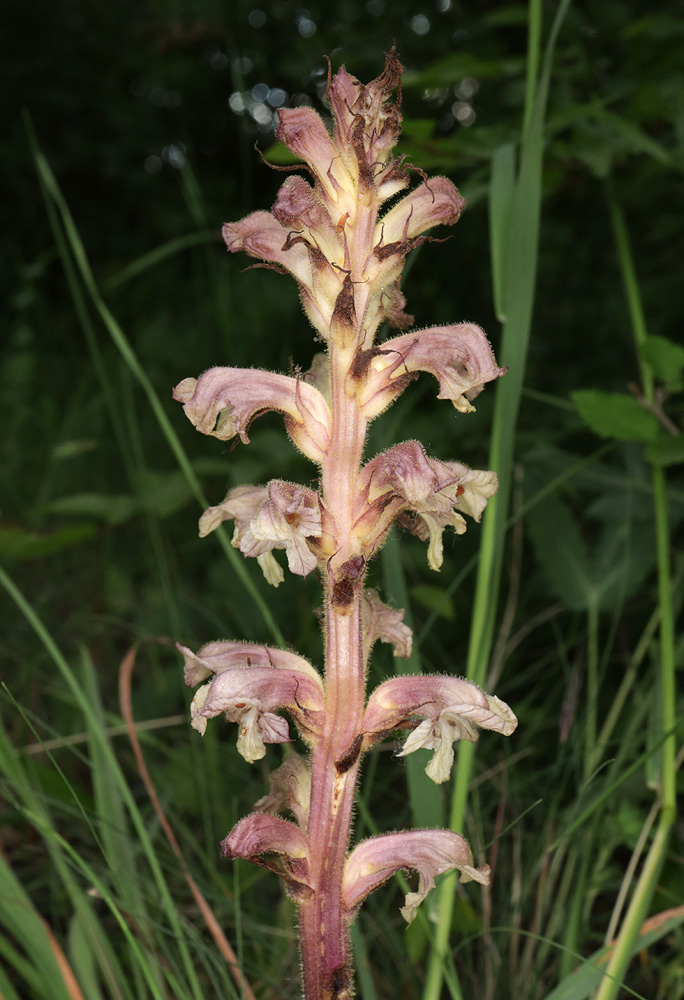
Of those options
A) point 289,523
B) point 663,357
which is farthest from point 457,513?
point 663,357

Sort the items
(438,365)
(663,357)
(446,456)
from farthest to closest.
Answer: (446,456), (663,357), (438,365)

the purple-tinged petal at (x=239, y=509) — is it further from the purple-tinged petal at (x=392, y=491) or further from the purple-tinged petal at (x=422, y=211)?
the purple-tinged petal at (x=422, y=211)

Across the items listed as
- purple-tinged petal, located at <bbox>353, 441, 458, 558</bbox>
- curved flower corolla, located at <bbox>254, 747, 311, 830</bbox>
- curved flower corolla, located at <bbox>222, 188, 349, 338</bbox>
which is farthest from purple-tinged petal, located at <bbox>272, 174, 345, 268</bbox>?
curved flower corolla, located at <bbox>254, 747, 311, 830</bbox>

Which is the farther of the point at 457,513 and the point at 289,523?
the point at 457,513

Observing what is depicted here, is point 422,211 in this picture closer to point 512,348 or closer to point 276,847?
point 512,348

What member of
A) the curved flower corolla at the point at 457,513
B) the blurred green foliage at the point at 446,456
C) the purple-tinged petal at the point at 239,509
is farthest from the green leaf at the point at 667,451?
the purple-tinged petal at the point at 239,509

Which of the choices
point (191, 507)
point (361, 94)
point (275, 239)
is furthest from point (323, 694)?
point (191, 507)
